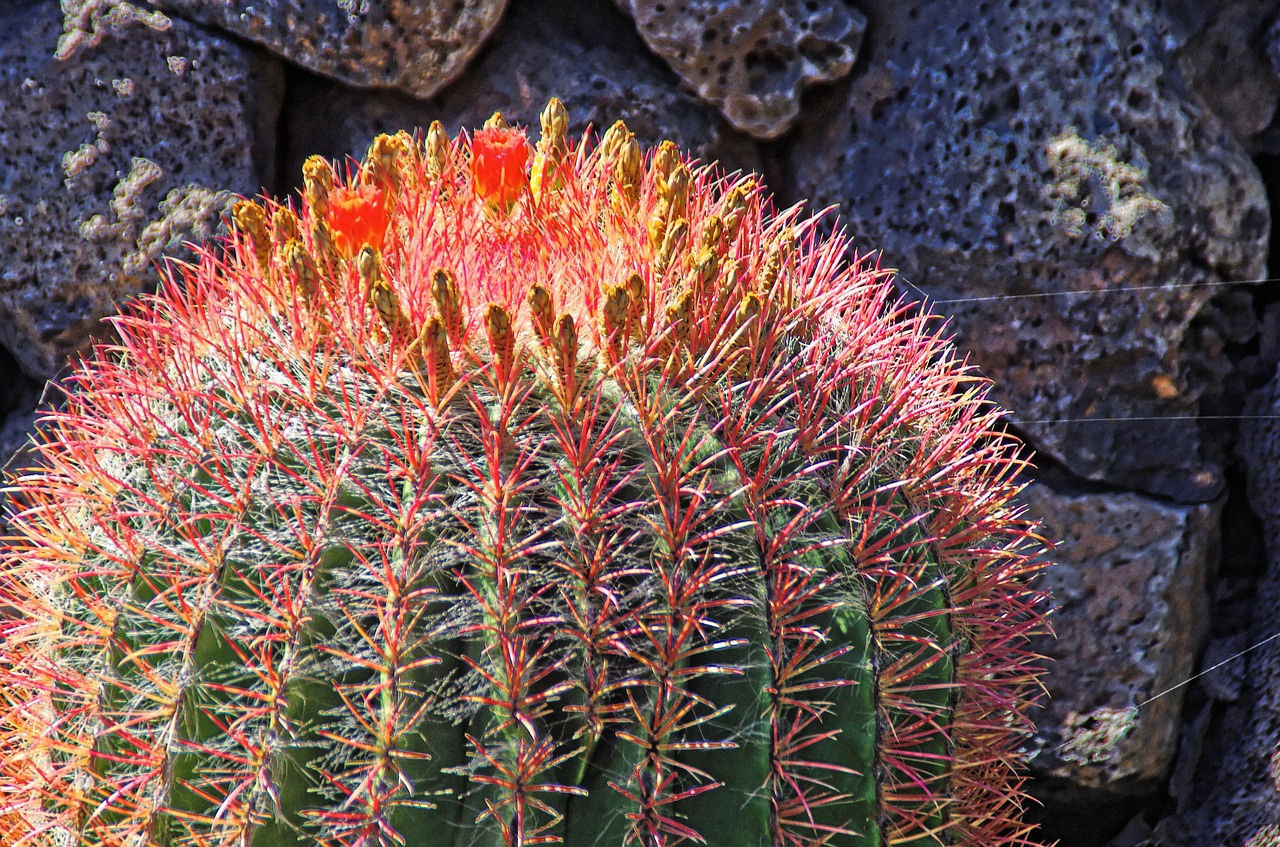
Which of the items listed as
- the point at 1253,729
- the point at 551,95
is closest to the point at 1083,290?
the point at 1253,729

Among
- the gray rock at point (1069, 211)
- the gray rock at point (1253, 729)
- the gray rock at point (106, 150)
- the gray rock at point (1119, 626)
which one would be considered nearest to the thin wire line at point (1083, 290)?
the gray rock at point (1069, 211)

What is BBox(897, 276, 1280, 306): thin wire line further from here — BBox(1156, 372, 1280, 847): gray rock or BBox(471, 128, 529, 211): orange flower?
BBox(471, 128, 529, 211): orange flower

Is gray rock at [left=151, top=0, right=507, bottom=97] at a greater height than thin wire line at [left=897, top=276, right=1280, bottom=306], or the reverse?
thin wire line at [left=897, top=276, right=1280, bottom=306]

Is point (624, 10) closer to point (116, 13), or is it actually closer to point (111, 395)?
point (116, 13)

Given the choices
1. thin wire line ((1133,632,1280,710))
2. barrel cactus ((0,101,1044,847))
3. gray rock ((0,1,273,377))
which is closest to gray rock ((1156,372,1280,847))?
thin wire line ((1133,632,1280,710))

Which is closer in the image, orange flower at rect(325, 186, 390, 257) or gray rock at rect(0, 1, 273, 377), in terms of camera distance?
orange flower at rect(325, 186, 390, 257)

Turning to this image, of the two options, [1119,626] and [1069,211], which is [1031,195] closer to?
[1069,211]

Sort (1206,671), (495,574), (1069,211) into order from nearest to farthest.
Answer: (495,574) < (1069,211) < (1206,671)
